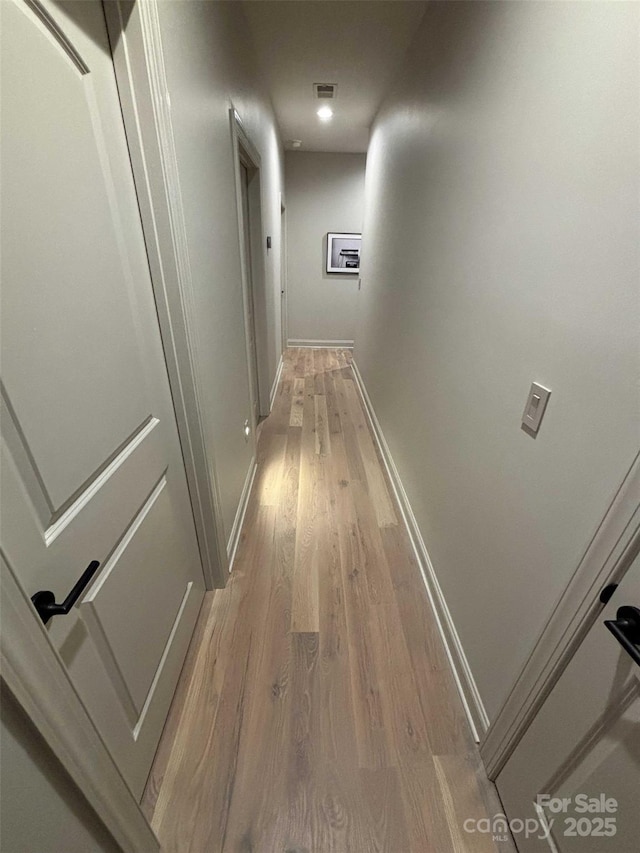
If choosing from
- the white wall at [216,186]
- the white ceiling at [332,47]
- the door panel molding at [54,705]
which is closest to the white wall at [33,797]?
the door panel molding at [54,705]

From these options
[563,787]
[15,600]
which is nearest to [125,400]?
[15,600]

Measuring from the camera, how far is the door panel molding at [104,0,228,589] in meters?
0.84

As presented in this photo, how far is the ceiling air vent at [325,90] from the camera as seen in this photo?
2.74 meters

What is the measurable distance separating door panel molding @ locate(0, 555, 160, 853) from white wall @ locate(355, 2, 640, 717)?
1.02 meters

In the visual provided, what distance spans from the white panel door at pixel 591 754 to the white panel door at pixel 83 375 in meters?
1.01

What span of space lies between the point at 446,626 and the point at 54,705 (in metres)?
1.37

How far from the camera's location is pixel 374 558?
6.23ft

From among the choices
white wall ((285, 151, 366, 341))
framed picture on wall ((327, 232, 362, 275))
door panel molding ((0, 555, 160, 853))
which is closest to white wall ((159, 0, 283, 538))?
door panel molding ((0, 555, 160, 853))

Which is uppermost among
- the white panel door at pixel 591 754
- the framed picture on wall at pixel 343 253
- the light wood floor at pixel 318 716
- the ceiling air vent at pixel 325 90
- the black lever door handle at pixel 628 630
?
the ceiling air vent at pixel 325 90

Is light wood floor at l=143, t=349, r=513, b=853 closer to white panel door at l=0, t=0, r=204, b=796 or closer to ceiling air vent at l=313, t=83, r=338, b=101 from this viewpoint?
white panel door at l=0, t=0, r=204, b=796

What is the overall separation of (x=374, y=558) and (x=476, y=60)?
2.17 metres

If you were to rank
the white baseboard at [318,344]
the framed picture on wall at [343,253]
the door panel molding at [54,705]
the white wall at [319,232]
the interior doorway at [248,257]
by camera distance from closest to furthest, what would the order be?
1. the door panel molding at [54,705]
2. the interior doorway at [248,257]
3. the white wall at [319,232]
4. the framed picture on wall at [343,253]
5. the white baseboard at [318,344]

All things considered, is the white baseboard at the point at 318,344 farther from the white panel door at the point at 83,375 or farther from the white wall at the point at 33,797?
the white wall at the point at 33,797

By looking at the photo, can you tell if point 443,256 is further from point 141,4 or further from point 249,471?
point 249,471
